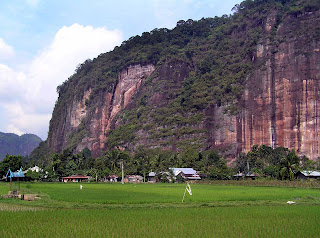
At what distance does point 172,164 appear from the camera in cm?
8769

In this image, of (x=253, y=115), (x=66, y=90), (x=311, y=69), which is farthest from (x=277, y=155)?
(x=66, y=90)

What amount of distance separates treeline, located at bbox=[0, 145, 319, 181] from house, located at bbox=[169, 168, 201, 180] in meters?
2.00

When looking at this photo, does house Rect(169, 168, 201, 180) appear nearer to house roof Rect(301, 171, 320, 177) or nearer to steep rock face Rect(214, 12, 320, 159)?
steep rock face Rect(214, 12, 320, 159)

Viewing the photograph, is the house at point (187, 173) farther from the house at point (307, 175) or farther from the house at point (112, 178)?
the house at point (307, 175)

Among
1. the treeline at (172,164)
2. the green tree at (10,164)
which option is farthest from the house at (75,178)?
the green tree at (10,164)

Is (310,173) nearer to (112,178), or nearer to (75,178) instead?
(112,178)

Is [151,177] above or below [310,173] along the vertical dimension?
below

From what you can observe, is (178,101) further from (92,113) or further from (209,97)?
(92,113)

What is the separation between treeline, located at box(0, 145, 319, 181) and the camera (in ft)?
244

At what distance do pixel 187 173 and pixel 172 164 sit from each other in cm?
931

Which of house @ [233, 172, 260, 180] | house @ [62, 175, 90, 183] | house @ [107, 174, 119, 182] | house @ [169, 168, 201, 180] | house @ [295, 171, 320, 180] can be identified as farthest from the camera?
house @ [62, 175, 90, 183]

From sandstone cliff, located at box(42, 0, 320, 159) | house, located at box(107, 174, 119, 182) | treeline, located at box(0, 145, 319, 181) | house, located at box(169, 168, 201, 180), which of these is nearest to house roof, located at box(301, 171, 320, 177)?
treeline, located at box(0, 145, 319, 181)

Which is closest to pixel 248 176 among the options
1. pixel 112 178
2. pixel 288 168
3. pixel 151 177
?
pixel 288 168

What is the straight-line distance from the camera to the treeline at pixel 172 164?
74250 millimetres
